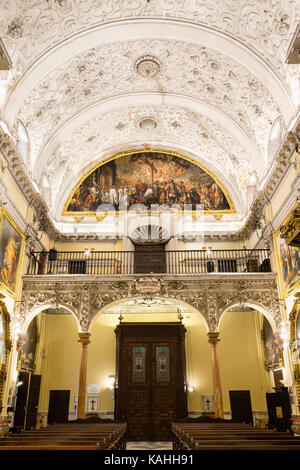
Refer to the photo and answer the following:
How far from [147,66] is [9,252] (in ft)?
27.9

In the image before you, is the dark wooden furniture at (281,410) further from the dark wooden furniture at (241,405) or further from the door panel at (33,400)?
the door panel at (33,400)

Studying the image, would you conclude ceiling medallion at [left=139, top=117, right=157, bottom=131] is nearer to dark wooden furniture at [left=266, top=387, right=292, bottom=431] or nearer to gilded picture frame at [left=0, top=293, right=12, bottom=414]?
gilded picture frame at [left=0, top=293, right=12, bottom=414]

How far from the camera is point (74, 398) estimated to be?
15.4 metres

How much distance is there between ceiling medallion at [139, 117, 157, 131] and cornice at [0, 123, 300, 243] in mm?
5654

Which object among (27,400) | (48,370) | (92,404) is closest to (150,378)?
(92,404)

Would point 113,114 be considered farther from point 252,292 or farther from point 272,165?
point 252,292

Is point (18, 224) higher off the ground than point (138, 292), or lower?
higher

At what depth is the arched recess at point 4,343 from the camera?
1110cm

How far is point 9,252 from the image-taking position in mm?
12008

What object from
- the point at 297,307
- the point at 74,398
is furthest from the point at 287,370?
the point at 74,398

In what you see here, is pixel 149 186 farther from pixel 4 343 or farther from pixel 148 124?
pixel 4 343

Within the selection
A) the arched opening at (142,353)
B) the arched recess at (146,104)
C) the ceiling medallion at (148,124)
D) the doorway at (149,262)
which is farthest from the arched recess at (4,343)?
the ceiling medallion at (148,124)

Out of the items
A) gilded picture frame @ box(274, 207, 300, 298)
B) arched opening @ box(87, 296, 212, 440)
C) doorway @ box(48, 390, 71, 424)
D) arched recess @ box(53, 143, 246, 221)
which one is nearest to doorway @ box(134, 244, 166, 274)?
arched opening @ box(87, 296, 212, 440)

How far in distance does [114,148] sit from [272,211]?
8875mm
